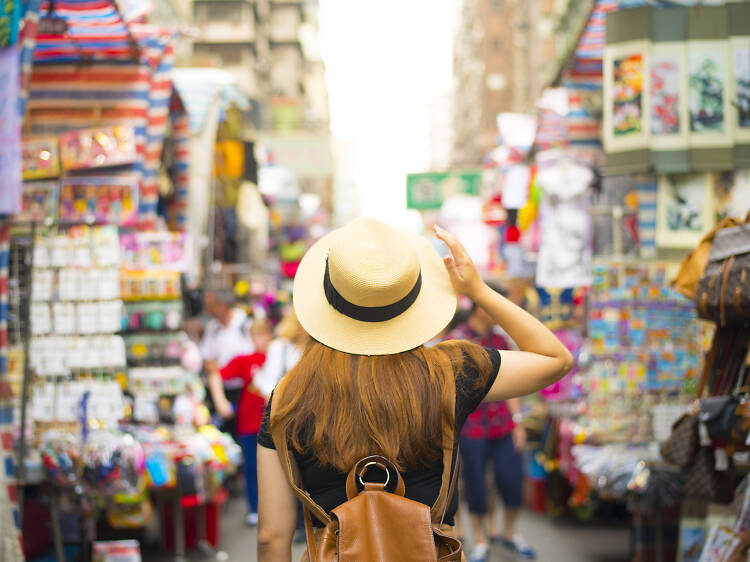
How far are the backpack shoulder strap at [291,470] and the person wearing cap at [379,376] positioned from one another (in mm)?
15

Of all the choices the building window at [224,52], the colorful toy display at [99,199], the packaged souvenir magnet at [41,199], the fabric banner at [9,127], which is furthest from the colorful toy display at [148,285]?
the building window at [224,52]

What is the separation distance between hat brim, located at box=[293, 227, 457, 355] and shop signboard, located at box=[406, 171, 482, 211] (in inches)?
653

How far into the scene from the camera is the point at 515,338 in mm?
2895

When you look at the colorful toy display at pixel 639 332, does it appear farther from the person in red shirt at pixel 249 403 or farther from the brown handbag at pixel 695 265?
the person in red shirt at pixel 249 403

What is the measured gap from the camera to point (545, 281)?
Result: 9.46m

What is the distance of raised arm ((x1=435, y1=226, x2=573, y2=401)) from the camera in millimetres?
2811

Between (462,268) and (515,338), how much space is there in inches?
11.5

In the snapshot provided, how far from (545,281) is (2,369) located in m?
5.96

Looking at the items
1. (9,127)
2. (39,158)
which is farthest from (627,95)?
(9,127)

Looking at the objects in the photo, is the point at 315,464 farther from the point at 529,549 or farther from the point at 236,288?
the point at 236,288

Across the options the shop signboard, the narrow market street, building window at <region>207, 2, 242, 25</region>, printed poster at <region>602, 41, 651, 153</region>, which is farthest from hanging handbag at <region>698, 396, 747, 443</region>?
building window at <region>207, 2, 242, 25</region>

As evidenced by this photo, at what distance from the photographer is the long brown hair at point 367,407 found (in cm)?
262

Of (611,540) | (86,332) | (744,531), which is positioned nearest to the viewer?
(744,531)

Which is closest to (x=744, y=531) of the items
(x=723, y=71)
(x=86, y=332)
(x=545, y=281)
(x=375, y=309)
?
(x=375, y=309)
